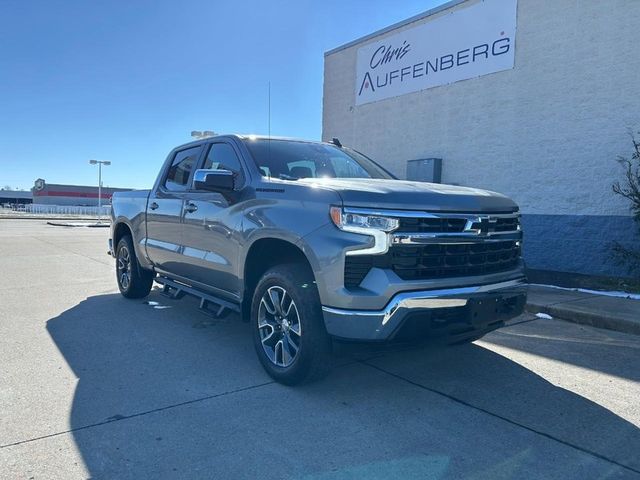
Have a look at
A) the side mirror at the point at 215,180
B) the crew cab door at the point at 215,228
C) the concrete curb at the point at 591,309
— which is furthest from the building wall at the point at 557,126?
the side mirror at the point at 215,180

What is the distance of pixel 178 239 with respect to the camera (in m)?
5.38

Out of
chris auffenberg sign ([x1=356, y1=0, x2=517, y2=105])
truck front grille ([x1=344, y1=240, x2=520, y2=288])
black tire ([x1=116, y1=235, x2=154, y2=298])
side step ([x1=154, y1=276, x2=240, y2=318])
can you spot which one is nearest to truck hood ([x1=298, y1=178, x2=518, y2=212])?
truck front grille ([x1=344, y1=240, x2=520, y2=288])

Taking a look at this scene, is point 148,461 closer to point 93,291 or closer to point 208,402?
point 208,402

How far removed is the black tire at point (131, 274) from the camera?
6.79 meters

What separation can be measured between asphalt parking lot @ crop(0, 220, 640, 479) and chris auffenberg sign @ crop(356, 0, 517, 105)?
6.83m

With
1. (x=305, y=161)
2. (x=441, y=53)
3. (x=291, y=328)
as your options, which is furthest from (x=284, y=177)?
(x=441, y=53)

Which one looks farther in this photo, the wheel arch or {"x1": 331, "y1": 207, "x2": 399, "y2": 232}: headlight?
the wheel arch

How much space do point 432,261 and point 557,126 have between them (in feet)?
23.6

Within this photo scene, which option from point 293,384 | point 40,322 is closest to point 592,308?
point 293,384

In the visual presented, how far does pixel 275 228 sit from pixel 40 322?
11.7ft

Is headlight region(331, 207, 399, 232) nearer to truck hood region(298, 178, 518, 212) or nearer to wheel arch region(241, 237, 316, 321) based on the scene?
truck hood region(298, 178, 518, 212)

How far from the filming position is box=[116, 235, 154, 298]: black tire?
22.3 feet

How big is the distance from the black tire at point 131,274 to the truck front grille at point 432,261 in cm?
433

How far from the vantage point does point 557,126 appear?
30.1ft
